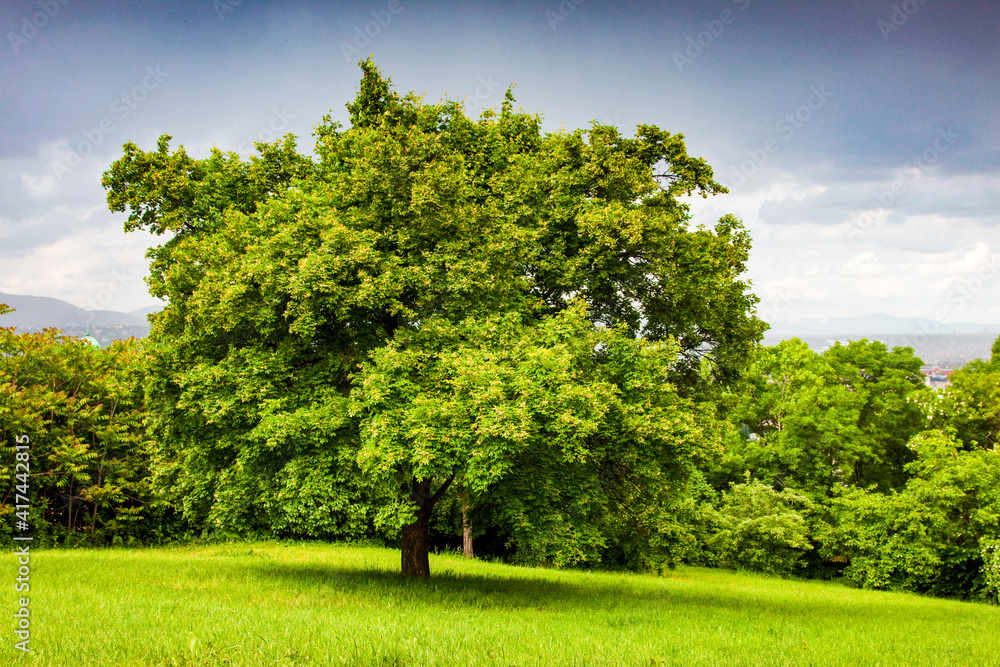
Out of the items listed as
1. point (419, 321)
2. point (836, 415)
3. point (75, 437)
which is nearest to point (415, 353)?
point (419, 321)

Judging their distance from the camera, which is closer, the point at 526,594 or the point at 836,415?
the point at 526,594

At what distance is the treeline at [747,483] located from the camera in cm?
1823

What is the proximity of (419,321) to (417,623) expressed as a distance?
25.6 feet

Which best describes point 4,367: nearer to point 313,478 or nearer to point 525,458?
point 313,478

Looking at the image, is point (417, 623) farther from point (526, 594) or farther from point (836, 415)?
point (836, 415)

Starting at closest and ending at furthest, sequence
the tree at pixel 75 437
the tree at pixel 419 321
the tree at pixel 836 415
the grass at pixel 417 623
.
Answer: the grass at pixel 417 623 < the tree at pixel 419 321 < the tree at pixel 75 437 < the tree at pixel 836 415

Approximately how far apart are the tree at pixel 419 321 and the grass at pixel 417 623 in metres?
1.74

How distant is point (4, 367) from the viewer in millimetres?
26828

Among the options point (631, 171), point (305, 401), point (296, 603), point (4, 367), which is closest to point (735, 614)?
point (296, 603)

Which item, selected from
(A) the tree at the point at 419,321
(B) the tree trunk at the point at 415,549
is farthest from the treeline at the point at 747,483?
(B) the tree trunk at the point at 415,549

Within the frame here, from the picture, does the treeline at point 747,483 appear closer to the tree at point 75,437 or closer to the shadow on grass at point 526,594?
the tree at point 75,437

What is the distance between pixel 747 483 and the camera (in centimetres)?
4234

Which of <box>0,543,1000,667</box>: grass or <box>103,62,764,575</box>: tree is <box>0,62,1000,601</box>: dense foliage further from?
<box>0,543,1000,667</box>: grass

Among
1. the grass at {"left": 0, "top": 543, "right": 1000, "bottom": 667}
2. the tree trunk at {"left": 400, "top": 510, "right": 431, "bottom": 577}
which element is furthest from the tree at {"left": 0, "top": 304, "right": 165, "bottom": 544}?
the tree trunk at {"left": 400, "top": 510, "right": 431, "bottom": 577}
